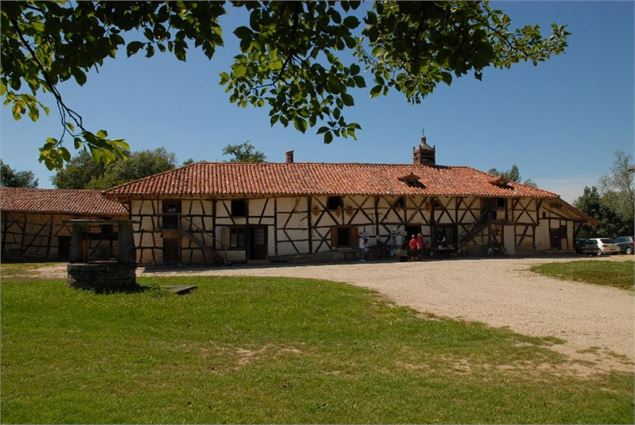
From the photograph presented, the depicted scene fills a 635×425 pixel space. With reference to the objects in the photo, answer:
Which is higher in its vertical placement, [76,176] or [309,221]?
[76,176]

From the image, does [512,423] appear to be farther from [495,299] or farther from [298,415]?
[495,299]

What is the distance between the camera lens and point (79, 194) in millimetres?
34375

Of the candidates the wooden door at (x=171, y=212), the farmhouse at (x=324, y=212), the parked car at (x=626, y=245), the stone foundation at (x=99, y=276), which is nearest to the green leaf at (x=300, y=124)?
the stone foundation at (x=99, y=276)

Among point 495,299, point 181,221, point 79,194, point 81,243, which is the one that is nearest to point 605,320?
point 495,299

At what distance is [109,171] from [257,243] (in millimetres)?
34569

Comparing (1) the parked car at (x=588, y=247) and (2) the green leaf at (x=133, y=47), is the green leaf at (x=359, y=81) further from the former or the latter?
(1) the parked car at (x=588, y=247)

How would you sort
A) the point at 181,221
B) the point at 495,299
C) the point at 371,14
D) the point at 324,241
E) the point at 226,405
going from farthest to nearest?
the point at 324,241 < the point at 181,221 < the point at 495,299 < the point at 226,405 < the point at 371,14

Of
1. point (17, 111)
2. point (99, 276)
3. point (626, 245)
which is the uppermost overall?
point (17, 111)

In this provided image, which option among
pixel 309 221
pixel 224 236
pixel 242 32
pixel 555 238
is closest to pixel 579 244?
pixel 555 238

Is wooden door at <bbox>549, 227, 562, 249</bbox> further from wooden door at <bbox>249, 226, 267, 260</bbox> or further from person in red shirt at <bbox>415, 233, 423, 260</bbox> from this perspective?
wooden door at <bbox>249, 226, 267, 260</bbox>

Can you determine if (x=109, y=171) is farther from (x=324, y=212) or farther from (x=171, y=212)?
(x=324, y=212)

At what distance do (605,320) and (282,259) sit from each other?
56.0 feet

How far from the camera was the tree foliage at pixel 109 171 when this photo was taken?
50.9 m

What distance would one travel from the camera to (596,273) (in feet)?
56.7
